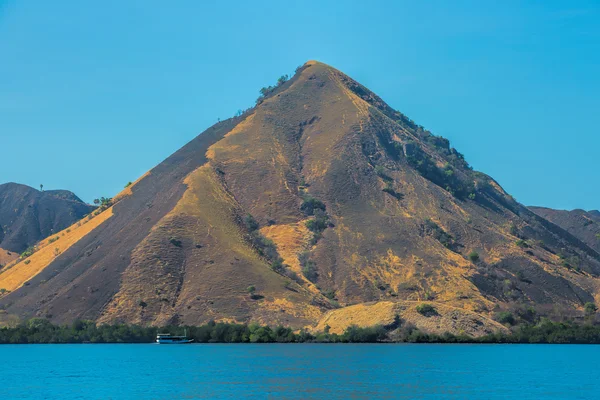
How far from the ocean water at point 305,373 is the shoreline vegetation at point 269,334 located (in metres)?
7.68

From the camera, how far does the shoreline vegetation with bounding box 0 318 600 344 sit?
13825 cm

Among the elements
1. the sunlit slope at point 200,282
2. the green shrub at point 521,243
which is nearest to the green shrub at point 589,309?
the green shrub at point 521,243

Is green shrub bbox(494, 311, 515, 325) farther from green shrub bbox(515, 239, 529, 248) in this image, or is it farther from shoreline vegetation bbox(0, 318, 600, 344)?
green shrub bbox(515, 239, 529, 248)

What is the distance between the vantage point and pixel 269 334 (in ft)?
474

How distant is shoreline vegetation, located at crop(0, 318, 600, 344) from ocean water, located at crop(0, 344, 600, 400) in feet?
25.2

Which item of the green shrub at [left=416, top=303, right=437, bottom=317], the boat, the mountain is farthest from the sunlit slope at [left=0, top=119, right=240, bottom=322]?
the green shrub at [left=416, top=303, right=437, bottom=317]

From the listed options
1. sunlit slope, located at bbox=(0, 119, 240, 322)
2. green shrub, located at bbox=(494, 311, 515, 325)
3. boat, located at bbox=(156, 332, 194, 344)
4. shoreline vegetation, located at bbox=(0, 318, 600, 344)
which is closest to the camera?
shoreline vegetation, located at bbox=(0, 318, 600, 344)

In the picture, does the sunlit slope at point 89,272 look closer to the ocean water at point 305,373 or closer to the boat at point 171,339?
the boat at point 171,339

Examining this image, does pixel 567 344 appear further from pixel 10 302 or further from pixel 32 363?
pixel 10 302

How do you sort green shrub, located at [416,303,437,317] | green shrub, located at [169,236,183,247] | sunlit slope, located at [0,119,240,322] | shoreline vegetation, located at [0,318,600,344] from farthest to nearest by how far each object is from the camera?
green shrub, located at [169,236,183,247] < sunlit slope, located at [0,119,240,322] < shoreline vegetation, located at [0,318,600,344] < green shrub, located at [416,303,437,317]

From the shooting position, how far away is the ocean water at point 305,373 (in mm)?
70125

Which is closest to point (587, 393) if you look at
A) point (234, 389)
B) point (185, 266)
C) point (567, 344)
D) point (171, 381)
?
point (234, 389)

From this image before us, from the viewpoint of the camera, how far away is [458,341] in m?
139

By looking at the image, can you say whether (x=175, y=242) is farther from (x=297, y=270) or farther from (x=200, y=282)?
(x=297, y=270)
